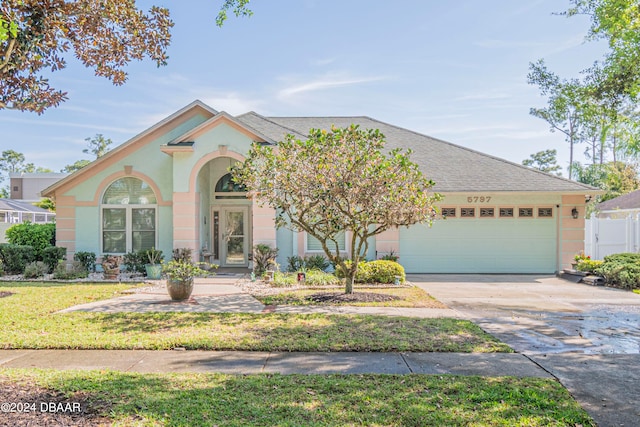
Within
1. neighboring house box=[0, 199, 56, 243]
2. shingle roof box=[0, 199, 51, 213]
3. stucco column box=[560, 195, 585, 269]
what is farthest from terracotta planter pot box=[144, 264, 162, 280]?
shingle roof box=[0, 199, 51, 213]

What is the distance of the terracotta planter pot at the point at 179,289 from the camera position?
32.8 feet

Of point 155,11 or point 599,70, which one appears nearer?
point 155,11

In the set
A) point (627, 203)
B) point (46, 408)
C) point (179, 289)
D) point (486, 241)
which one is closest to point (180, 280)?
point (179, 289)

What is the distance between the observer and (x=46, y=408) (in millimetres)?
4027

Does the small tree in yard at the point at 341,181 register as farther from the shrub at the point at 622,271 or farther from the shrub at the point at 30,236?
the shrub at the point at 30,236

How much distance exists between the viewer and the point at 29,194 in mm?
45062

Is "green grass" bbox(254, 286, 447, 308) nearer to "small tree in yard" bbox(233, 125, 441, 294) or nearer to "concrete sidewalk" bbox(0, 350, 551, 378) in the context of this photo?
"small tree in yard" bbox(233, 125, 441, 294)

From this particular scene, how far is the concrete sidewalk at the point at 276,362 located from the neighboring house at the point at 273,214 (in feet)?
29.4

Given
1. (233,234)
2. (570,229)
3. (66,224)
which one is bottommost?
(233,234)

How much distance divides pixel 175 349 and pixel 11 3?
4787 millimetres

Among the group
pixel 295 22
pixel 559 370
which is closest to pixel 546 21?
pixel 295 22

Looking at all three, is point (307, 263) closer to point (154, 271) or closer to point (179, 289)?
point (154, 271)

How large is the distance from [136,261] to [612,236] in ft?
62.3

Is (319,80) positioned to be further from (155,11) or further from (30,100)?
(30,100)
